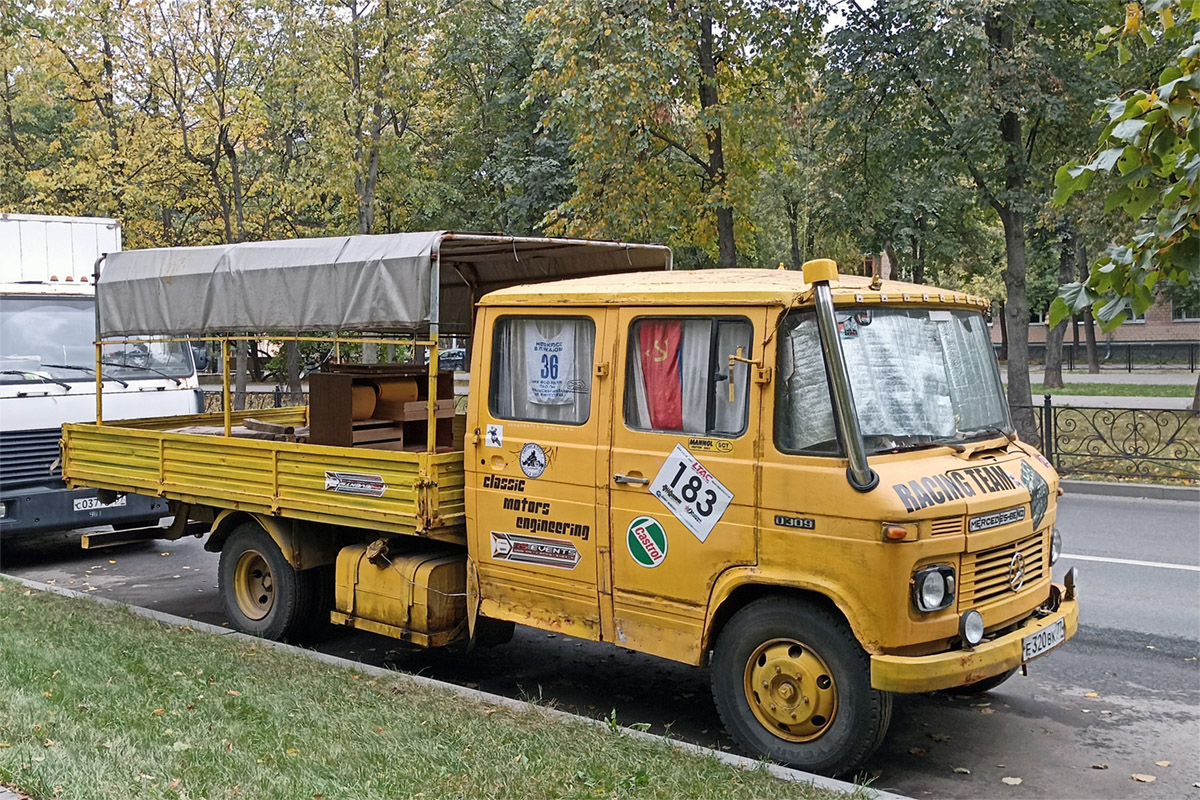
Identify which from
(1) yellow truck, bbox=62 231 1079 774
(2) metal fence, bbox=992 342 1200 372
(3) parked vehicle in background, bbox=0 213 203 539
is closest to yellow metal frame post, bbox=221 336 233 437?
(1) yellow truck, bbox=62 231 1079 774

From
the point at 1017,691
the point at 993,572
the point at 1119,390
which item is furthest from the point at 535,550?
the point at 1119,390

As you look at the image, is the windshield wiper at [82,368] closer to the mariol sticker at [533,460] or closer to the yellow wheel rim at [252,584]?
the yellow wheel rim at [252,584]

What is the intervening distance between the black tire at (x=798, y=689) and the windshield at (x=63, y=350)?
770cm

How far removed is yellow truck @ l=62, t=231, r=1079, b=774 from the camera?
16.4 ft

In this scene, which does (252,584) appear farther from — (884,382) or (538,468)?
(884,382)

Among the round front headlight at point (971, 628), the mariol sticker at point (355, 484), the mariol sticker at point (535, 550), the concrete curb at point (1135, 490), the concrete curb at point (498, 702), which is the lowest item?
the concrete curb at point (498, 702)

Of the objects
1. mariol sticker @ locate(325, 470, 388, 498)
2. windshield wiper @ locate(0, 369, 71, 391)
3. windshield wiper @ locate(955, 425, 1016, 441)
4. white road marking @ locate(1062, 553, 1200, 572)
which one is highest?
windshield wiper @ locate(0, 369, 71, 391)

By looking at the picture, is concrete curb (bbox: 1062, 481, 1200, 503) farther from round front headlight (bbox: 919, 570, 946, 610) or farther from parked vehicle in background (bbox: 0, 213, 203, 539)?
parked vehicle in background (bbox: 0, 213, 203, 539)

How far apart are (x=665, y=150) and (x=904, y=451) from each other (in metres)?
13.5

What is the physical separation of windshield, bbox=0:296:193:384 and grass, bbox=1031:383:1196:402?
2120 cm

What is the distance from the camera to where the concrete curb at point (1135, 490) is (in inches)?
539

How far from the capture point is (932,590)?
4891 mm

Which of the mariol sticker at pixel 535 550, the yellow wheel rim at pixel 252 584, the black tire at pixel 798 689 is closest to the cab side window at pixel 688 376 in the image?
the mariol sticker at pixel 535 550

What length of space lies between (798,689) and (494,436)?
7.32 ft
